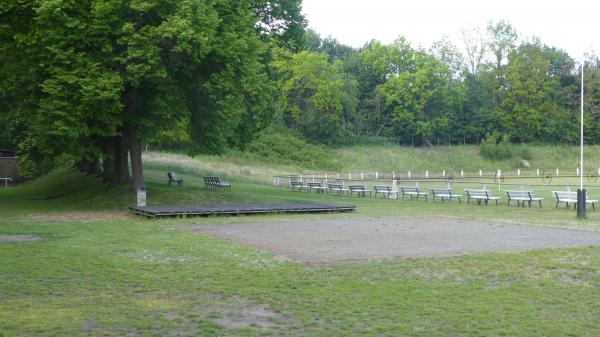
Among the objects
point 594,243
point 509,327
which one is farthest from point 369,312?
point 594,243

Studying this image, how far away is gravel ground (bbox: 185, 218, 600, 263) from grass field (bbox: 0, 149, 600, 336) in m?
0.94

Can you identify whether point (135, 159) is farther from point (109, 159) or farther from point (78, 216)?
point (109, 159)

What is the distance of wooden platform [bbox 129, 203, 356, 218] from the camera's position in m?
24.8

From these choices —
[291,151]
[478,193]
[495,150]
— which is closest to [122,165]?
[478,193]

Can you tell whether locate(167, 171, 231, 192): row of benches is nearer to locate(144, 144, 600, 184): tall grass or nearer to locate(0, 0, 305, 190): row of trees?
locate(0, 0, 305, 190): row of trees

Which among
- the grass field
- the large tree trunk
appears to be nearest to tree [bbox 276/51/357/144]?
the large tree trunk

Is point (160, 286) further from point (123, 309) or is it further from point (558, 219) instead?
point (558, 219)

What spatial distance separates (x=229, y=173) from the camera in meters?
58.8

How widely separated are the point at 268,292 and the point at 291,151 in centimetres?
7225

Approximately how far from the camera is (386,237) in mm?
17953

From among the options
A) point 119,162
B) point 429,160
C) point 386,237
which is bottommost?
point 386,237

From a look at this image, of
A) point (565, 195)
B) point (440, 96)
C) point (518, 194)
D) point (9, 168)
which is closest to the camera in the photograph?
point (565, 195)

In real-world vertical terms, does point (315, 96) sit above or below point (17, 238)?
above

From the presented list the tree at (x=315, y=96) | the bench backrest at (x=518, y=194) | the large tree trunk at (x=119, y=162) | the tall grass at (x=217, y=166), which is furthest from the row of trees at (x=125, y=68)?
the tree at (x=315, y=96)
